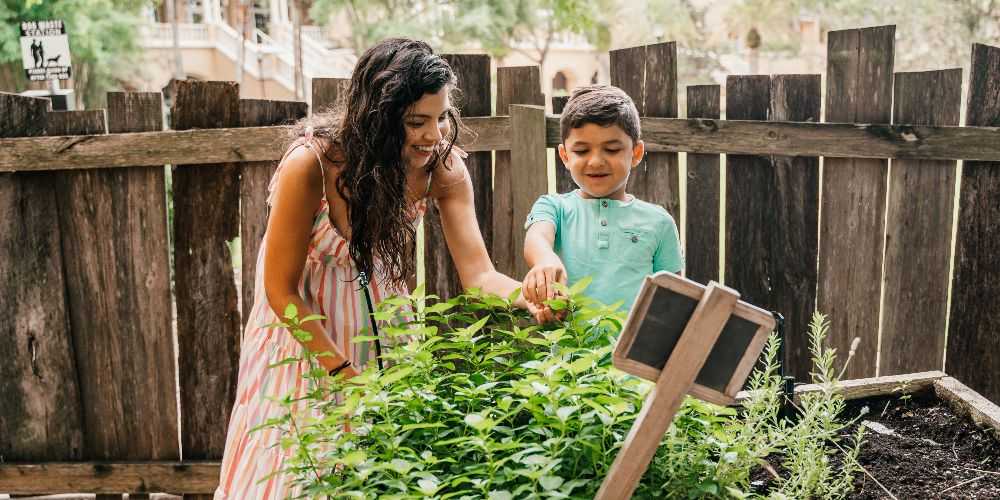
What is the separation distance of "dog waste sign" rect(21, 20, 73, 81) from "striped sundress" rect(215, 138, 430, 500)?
3181 millimetres

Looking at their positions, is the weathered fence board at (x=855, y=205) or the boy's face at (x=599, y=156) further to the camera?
the weathered fence board at (x=855, y=205)

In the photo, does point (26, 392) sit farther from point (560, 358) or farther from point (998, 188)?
point (998, 188)

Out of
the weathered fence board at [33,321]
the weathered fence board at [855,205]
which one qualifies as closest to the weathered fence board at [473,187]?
the weathered fence board at [855,205]

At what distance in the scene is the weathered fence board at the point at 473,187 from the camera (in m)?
3.41

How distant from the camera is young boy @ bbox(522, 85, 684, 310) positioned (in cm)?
251

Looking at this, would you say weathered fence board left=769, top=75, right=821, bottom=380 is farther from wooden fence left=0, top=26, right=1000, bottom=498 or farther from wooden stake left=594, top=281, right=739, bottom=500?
wooden stake left=594, top=281, right=739, bottom=500

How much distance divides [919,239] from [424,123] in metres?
2.29

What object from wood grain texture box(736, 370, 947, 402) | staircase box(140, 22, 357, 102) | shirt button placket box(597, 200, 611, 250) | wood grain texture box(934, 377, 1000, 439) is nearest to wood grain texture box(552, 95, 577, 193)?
shirt button placket box(597, 200, 611, 250)

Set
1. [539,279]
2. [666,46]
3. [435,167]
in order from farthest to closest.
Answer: [666,46], [435,167], [539,279]

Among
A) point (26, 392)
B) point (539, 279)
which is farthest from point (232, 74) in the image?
point (539, 279)

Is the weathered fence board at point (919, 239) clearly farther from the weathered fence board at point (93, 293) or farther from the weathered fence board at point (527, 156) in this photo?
the weathered fence board at point (93, 293)

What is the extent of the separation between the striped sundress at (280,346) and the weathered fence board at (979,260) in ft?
7.93

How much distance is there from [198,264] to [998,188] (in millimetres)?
3126

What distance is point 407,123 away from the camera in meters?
2.24
